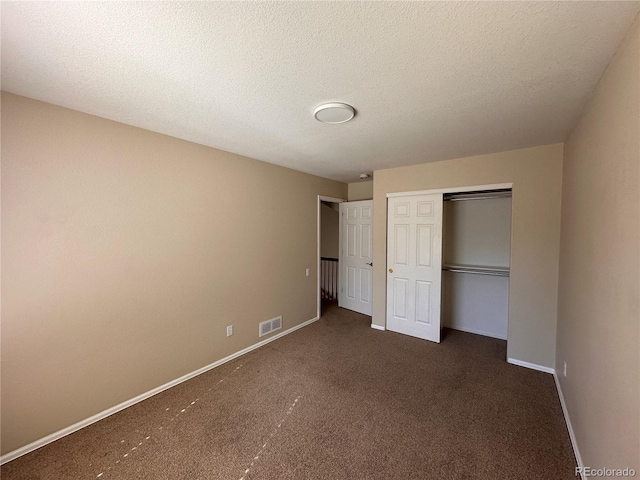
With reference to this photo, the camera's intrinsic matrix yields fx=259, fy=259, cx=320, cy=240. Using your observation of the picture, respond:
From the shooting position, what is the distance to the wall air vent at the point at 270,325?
11.3ft

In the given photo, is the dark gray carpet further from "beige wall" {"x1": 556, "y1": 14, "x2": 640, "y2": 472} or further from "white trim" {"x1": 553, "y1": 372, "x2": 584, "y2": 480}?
"beige wall" {"x1": 556, "y1": 14, "x2": 640, "y2": 472}

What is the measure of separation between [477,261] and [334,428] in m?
3.07

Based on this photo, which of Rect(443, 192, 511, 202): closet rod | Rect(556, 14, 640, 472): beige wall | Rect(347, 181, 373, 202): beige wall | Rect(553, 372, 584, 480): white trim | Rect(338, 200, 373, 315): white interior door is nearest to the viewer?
Rect(556, 14, 640, 472): beige wall

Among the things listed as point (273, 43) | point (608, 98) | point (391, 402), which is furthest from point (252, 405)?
point (608, 98)

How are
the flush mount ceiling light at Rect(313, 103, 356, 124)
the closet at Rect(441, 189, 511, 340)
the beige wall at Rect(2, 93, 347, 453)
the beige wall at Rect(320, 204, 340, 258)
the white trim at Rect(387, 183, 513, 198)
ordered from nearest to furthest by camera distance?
1. the beige wall at Rect(2, 93, 347, 453)
2. the flush mount ceiling light at Rect(313, 103, 356, 124)
3. the white trim at Rect(387, 183, 513, 198)
4. the closet at Rect(441, 189, 511, 340)
5. the beige wall at Rect(320, 204, 340, 258)

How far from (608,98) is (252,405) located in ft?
10.6

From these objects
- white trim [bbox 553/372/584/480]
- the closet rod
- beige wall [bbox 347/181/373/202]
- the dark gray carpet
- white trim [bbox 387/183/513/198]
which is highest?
beige wall [bbox 347/181/373/202]

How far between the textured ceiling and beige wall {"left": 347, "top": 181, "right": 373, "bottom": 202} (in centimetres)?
244

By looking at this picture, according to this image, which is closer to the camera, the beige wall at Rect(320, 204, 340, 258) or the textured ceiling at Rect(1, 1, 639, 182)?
the textured ceiling at Rect(1, 1, 639, 182)

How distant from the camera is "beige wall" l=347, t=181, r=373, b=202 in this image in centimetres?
478

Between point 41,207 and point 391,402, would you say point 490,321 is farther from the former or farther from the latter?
point 41,207

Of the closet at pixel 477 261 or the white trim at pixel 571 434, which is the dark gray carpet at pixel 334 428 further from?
the closet at pixel 477 261

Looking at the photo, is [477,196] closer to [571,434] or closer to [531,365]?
[531,365]

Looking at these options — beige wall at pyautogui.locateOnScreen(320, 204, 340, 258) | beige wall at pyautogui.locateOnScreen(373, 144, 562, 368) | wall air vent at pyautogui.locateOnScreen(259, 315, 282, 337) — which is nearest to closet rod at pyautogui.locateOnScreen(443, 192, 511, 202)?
beige wall at pyautogui.locateOnScreen(373, 144, 562, 368)
